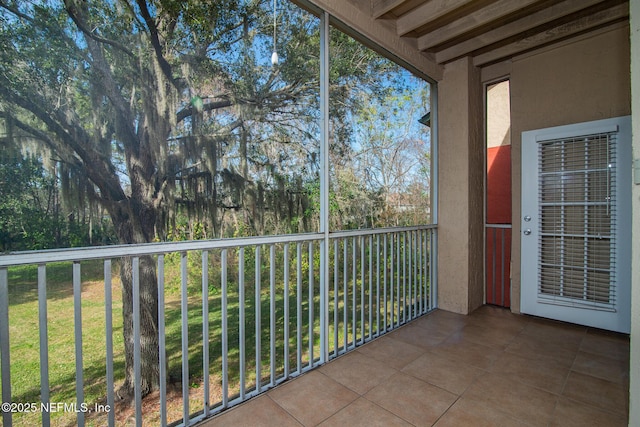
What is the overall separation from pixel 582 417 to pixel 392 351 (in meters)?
1.21

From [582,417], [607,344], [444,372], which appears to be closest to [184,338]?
[444,372]

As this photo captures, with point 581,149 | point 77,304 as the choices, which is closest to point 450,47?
point 581,149

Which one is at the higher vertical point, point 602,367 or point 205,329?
point 205,329

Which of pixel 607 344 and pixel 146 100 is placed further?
pixel 607 344

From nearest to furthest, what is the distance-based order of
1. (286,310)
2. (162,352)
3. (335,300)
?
(162,352), (286,310), (335,300)

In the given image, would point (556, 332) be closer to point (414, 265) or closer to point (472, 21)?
point (414, 265)

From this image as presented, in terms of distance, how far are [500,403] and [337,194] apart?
180 cm

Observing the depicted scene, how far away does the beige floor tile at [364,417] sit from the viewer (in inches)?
66.7

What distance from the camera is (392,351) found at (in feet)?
8.37

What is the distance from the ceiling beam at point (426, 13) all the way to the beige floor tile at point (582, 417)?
293 centimetres

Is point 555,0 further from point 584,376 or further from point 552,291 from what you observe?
point 584,376

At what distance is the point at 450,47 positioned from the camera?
3.30m

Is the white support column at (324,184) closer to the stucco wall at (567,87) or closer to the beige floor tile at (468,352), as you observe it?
the beige floor tile at (468,352)

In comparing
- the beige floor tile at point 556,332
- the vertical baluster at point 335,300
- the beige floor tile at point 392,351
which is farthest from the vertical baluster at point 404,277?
the beige floor tile at point 556,332
